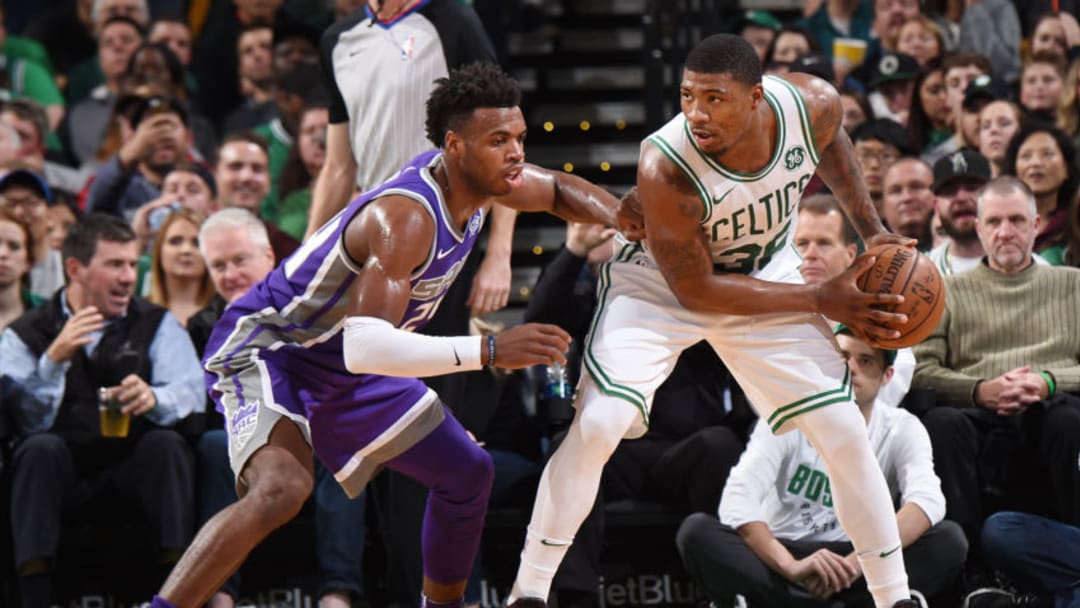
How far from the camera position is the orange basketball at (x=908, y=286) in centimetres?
453

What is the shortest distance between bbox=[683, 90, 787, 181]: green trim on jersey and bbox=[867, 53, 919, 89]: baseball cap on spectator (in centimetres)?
392

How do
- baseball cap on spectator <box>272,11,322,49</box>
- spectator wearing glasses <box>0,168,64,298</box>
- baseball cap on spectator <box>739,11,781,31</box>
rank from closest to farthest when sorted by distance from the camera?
spectator wearing glasses <box>0,168,64,298</box>, baseball cap on spectator <box>739,11,781,31</box>, baseball cap on spectator <box>272,11,322,49</box>

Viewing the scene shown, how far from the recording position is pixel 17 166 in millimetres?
7770

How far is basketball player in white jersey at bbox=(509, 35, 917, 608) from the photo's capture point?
455 cm

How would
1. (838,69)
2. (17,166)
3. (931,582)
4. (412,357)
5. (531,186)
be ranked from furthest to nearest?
(838,69) → (17,166) → (931,582) → (531,186) → (412,357)

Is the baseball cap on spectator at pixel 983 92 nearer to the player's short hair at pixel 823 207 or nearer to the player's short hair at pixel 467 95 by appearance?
the player's short hair at pixel 823 207

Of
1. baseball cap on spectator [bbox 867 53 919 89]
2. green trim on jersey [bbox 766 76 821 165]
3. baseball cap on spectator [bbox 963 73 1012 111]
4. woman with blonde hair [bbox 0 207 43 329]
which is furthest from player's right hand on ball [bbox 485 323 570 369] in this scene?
baseball cap on spectator [bbox 867 53 919 89]

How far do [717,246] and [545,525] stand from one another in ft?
3.20

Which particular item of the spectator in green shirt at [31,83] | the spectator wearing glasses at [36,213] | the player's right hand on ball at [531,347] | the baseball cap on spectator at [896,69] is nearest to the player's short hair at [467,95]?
the player's right hand on ball at [531,347]

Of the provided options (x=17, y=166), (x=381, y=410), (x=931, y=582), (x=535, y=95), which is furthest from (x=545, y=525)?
(x=535, y=95)

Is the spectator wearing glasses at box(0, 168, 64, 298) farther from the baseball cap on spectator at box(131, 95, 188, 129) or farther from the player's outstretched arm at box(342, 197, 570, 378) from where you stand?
the player's outstretched arm at box(342, 197, 570, 378)

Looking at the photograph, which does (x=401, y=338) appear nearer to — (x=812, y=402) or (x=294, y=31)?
(x=812, y=402)

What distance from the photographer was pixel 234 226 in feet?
20.7

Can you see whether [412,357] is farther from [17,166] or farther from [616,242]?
[17,166]
